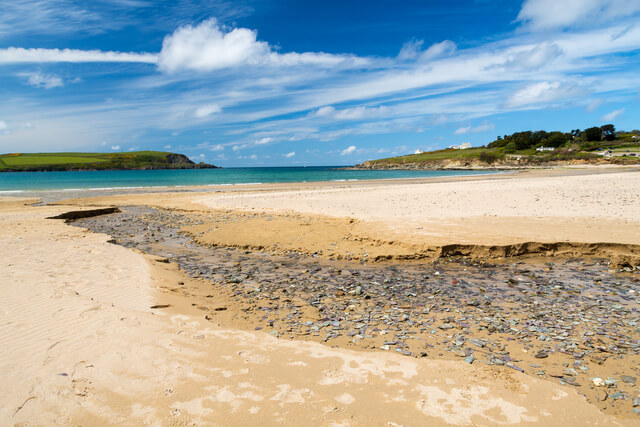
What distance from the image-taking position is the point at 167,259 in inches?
465

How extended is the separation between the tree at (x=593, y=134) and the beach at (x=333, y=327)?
165 metres

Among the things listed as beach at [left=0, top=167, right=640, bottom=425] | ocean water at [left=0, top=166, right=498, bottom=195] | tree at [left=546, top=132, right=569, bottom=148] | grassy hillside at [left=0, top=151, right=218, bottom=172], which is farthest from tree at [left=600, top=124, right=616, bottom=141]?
grassy hillside at [left=0, top=151, right=218, bottom=172]

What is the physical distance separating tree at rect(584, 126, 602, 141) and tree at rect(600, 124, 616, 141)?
5.75 ft

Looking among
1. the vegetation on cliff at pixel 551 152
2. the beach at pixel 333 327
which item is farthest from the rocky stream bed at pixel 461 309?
the vegetation on cliff at pixel 551 152

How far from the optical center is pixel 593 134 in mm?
139500

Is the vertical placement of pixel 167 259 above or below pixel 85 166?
below

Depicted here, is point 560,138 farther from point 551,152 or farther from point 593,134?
point 551,152

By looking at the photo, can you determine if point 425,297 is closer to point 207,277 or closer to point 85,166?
point 207,277

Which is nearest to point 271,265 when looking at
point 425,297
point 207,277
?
point 207,277

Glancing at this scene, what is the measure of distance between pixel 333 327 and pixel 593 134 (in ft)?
587

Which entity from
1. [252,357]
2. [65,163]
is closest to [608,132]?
[252,357]

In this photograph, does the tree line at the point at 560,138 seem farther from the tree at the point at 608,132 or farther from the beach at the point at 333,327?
the beach at the point at 333,327

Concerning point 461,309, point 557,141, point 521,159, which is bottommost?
point 461,309

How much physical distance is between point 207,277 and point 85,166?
205m
